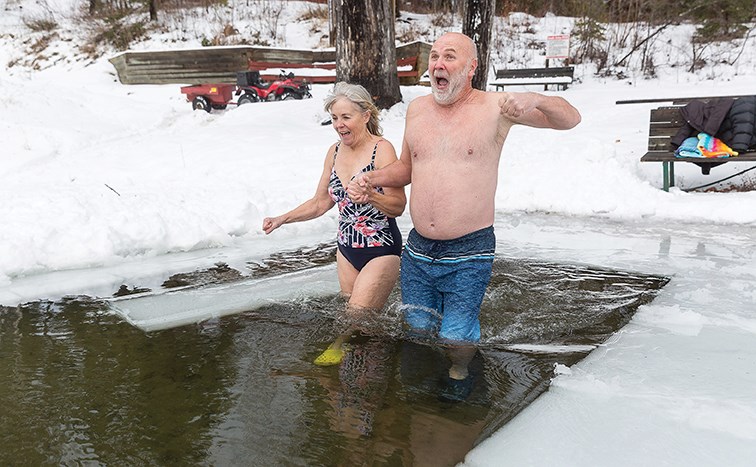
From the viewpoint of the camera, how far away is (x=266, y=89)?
14.1 meters

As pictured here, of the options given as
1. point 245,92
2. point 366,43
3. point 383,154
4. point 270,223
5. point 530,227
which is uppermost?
point 366,43

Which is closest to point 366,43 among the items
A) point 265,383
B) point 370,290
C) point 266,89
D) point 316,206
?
point 266,89

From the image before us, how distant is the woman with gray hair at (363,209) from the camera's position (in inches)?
126

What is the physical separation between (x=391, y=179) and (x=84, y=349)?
1676 mm

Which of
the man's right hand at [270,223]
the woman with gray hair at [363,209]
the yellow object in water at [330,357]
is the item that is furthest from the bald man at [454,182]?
the man's right hand at [270,223]

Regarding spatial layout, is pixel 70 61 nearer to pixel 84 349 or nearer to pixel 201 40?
pixel 201 40

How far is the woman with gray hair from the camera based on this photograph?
10.5ft

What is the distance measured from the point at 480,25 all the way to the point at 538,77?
5.59 m

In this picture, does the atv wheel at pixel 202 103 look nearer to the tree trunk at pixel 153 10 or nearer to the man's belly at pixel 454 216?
the tree trunk at pixel 153 10

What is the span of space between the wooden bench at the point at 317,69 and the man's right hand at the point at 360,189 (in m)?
14.3

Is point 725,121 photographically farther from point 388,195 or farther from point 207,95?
point 207,95

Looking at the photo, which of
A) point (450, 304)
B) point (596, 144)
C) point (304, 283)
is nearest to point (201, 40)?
point (596, 144)

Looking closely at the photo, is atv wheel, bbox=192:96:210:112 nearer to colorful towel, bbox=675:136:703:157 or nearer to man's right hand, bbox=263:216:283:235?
colorful towel, bbox=675:136:703:157

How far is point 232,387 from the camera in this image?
2729 millimetres
